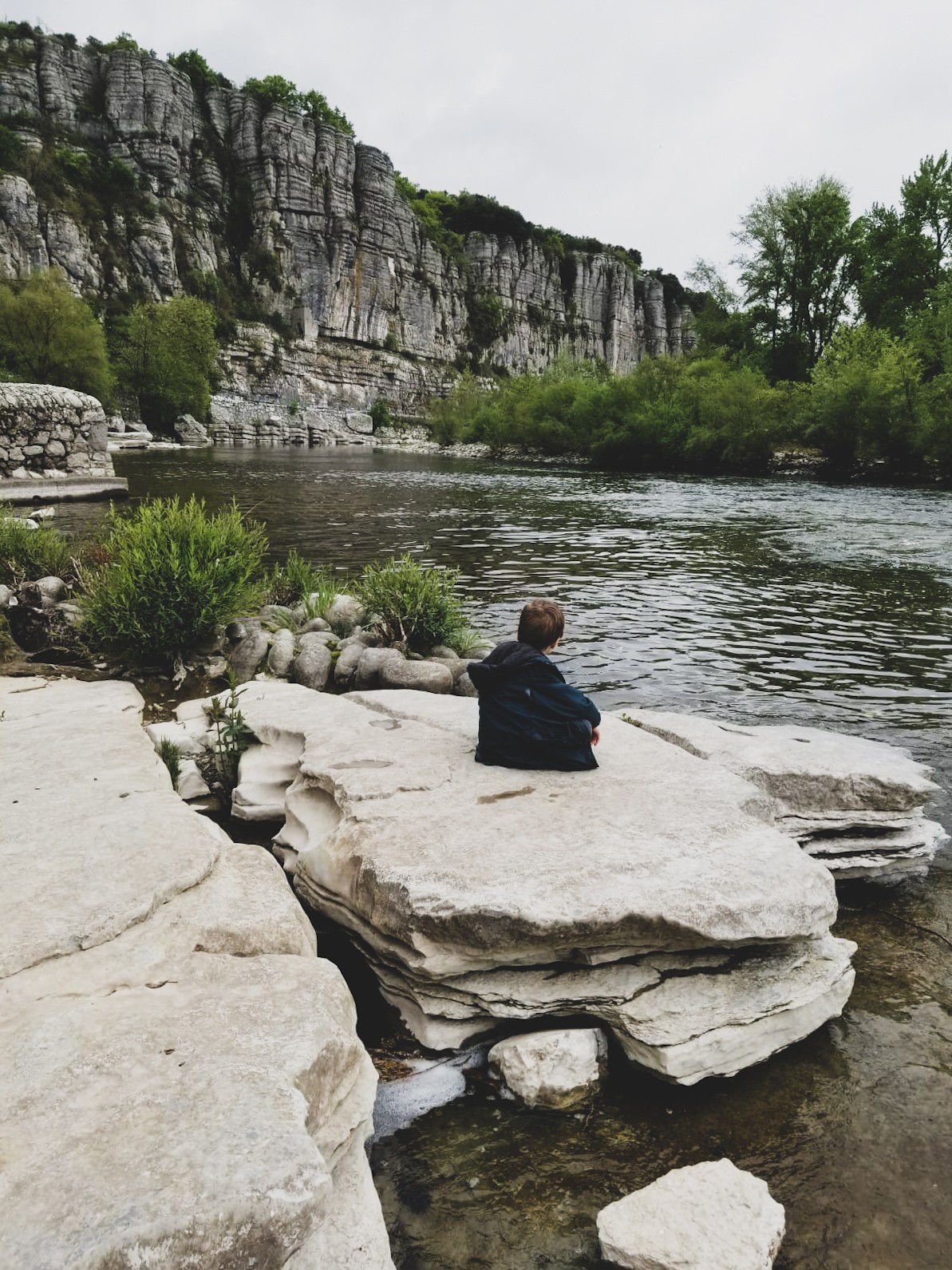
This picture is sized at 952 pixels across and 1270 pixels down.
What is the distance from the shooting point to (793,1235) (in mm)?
2551

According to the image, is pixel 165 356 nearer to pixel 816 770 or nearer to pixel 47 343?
pixel 47 343

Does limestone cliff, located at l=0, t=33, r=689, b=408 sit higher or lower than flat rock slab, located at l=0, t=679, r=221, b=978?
higher

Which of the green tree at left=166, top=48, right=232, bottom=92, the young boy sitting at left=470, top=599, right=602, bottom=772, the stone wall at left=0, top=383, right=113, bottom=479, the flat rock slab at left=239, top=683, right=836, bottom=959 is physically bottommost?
the flat rock slab at left=239, top=683, right=836, bottom=959

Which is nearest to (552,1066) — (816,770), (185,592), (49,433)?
(816,770)

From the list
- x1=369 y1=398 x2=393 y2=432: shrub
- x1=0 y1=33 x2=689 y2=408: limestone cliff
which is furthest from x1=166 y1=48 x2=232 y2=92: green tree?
x1=369 y1=398 x2=393 y2=432: shrub

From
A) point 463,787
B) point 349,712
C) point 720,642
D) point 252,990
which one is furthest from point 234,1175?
point 720,642

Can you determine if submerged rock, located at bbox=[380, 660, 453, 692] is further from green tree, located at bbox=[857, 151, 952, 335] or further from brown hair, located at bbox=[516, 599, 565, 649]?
green tree, located at bbox=[857, 151, 952, 335]

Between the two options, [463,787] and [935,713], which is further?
[935,713]

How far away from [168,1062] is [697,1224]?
1.80 metres

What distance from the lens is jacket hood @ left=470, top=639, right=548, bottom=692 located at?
15.9 ft

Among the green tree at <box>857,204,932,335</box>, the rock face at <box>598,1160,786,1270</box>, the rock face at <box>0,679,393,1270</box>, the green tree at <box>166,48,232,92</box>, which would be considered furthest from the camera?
the green tree at <box>166,48,232,92</box>

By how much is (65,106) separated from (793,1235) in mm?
148846

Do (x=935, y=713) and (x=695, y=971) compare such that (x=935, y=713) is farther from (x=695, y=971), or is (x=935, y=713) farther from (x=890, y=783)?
(x=695, y=971)

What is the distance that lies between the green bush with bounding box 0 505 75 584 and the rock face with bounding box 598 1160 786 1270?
Answer: 1041 cm
